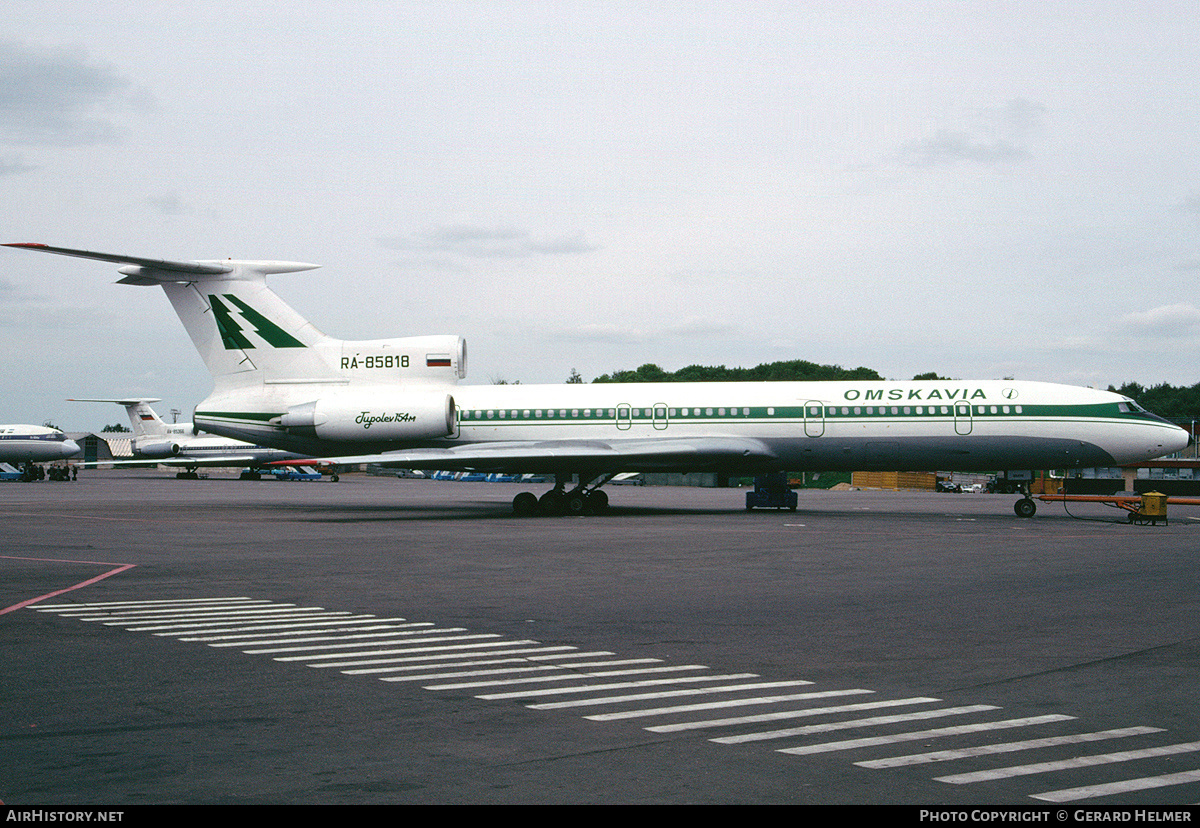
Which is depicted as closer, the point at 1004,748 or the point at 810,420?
the point at 1004,748

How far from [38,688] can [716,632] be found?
5889 millimetres

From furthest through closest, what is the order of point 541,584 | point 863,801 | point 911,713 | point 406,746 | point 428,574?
point 428,574 → point 541,584 → point 911,713 → point 406,746 → point 863,801

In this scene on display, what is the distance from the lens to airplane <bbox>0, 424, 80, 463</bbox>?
64.2m

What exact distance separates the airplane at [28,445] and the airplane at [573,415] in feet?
130

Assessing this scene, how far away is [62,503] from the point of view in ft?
121

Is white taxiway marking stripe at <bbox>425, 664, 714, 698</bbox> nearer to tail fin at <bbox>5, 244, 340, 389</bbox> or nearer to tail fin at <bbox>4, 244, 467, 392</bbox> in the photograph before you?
tail fin at <bbox>4, 244, 467, 392</bbox>

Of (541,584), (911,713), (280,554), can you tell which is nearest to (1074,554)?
(541,584)

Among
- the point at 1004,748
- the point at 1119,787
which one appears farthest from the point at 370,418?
the point at 1119,787

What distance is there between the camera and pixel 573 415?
31.8m

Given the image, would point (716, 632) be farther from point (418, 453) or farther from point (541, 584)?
point (418, 453)

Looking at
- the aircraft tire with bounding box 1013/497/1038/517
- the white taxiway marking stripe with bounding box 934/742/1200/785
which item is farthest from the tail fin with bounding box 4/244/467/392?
the white taxiway marking stripe with bounding box 934/742/1200/785

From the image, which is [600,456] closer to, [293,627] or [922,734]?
[293,627]

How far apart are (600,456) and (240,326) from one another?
11.6m

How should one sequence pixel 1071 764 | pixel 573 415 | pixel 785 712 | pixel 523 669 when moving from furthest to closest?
pixel 573 415
pixel 523 669
pixel 785 712
pixel 1071 764
